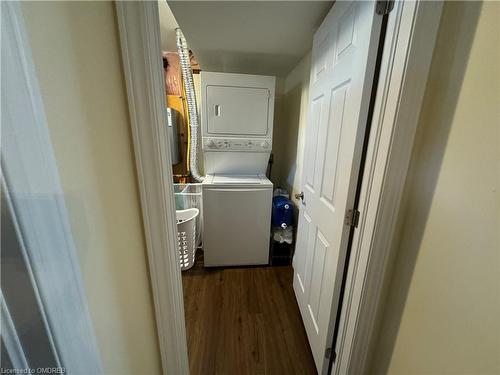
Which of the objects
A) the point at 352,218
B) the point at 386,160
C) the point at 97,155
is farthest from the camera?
the point at 352,218

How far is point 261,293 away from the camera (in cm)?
179

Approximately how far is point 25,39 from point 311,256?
1437mm

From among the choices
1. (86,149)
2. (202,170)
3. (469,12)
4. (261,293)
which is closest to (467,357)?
(469,12)

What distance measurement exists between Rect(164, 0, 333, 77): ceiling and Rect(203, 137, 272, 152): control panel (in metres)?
0.78

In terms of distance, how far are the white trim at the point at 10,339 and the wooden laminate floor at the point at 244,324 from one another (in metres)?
1.28

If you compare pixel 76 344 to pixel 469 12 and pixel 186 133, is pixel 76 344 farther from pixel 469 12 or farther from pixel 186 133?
pixel 186 133

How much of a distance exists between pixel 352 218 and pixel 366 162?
0.25 metres

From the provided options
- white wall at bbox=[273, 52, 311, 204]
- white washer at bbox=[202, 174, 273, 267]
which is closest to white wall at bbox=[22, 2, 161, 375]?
white washer at bbox=[202, 174, 273, 267]

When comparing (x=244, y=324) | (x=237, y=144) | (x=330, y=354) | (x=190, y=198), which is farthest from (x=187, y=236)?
(x=330, y=354)

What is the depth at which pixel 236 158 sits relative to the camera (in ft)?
7.06

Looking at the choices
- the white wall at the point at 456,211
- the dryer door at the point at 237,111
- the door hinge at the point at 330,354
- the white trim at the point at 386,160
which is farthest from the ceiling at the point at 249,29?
the door hinge at the point at 330,354

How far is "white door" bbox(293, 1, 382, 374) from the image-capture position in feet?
2.53

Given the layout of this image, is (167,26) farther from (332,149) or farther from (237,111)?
(332,149)

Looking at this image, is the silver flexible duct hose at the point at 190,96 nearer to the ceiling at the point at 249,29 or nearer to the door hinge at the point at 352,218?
the ceiling at the point at 249,29
